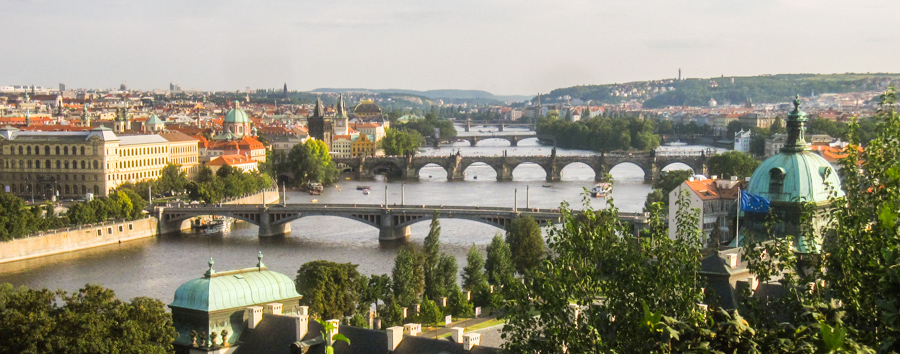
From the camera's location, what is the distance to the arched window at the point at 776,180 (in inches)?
734

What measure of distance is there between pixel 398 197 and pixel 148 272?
934 inches

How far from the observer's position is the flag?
18.7 m

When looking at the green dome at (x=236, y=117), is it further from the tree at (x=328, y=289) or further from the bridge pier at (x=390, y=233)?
the tree at (x=328, y=289)

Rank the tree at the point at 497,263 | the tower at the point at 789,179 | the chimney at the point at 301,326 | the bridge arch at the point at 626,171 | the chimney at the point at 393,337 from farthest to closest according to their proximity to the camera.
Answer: the bridge arch at the point at 626,171, the tree at the point at 497,263, the tower at the point at 789,179, the chimney at the point at 301,326, the chimney at the point at 393,337

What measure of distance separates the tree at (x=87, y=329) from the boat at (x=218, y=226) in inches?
1072

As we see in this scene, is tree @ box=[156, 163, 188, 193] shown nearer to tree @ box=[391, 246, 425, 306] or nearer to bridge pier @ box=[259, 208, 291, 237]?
bridge pier @ box=[259, 208, 291, 237]

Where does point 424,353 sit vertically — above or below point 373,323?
above

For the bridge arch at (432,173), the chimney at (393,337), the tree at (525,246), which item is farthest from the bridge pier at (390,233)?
the bridge arch at (432,173)

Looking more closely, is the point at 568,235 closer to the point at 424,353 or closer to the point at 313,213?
the point at 424,353

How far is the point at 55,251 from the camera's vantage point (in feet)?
122

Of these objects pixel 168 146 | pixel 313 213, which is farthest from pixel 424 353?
pixel 168 146

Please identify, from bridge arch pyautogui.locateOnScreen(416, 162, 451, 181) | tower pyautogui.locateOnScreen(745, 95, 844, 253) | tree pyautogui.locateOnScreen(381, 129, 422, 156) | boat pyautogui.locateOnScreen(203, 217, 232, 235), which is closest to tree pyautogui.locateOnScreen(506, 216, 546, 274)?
tower pyautogui.locateOnScreen(745, 95, 844, 253)

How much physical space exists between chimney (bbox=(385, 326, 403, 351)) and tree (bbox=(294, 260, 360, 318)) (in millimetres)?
9631

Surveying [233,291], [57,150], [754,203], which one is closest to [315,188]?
[57,150]
